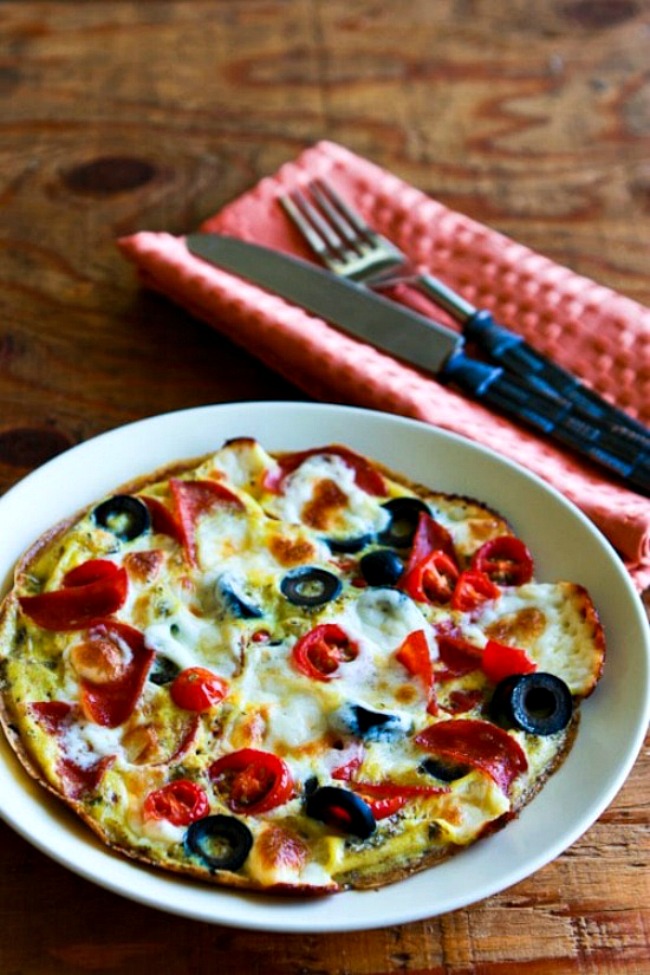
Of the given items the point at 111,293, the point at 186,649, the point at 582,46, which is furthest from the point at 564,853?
the point at 582,46

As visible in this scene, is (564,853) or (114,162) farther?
(114,162)

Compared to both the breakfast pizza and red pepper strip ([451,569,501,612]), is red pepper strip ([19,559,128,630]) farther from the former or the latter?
red pepper strip ([451,569,501,612])

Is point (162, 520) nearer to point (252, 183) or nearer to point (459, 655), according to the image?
point (459, 655)

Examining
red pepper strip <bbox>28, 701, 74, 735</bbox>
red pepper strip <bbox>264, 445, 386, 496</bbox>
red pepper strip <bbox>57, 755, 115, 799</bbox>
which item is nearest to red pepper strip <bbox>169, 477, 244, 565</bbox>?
red pepper strip <bbox>264, 445, 386, 496</bbox>

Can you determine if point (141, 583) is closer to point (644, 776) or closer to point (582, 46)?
point (644, 776)

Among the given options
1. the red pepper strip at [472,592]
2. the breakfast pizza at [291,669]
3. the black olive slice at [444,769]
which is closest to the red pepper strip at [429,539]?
the breakfast pizza at [291,669]

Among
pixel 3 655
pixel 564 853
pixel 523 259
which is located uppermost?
pixel 523 259

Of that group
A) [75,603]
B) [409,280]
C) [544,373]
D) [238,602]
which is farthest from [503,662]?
[409,280]
